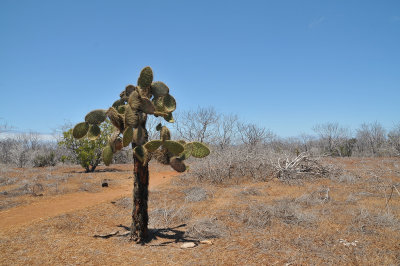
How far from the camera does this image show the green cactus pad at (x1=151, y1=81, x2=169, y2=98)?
4363 millimetres

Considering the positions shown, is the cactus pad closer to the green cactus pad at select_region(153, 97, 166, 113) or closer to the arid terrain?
the green cactus pad at select_region(153, 97, 166, 113)

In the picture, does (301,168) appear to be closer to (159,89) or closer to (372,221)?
(372,221)

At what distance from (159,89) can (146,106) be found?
566 mm

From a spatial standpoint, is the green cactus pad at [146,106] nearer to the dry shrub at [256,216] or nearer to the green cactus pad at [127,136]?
the green cactus pad at [127,136]

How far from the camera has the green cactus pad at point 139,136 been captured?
12.9 ft

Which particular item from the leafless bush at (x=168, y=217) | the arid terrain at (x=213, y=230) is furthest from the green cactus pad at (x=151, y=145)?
the leafless bush at (x=168, y=217)

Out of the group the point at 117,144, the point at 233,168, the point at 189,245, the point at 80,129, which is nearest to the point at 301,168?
the point at 233,168

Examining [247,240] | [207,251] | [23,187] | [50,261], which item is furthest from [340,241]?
[23,187]

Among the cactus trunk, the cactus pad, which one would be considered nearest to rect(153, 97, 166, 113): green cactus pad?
the cactus trunk

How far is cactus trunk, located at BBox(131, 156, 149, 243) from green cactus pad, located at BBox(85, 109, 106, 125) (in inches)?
42.4

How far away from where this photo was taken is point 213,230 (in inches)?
182

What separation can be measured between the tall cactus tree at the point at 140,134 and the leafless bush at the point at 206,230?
0.92 m

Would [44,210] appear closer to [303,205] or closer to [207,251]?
[207,251]

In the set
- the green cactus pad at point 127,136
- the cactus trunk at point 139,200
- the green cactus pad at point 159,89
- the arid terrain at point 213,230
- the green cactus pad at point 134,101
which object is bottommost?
the arid terrain at point 213,230
